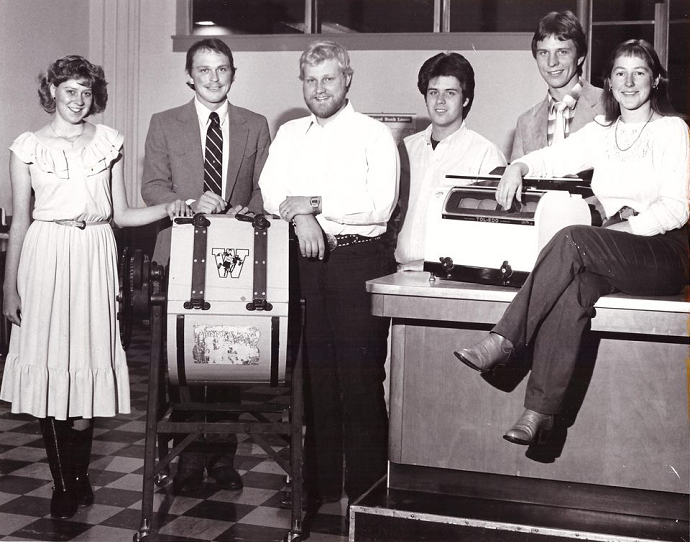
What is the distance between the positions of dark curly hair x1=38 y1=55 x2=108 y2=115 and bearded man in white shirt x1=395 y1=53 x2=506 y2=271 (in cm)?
131

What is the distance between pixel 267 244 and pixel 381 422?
866 mm

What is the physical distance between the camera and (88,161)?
336 centimetres

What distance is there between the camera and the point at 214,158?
11.9ft

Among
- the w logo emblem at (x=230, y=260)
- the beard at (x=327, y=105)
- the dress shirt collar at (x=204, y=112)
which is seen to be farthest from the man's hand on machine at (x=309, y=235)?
the dress shirt collar at (x=204, y=112)

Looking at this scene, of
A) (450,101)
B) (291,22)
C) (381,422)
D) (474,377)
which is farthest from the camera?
(291,22)

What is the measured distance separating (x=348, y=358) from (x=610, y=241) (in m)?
1.13

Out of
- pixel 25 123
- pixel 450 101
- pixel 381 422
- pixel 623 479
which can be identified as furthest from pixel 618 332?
pixel 25 123

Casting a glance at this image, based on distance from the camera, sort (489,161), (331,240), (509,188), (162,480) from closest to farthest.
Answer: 1. (509,188)
2. (331,240)
3. (489,161)
4. (162,480)

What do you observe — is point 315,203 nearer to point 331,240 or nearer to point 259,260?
point 331,240

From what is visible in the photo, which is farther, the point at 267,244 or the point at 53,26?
the point at 53,26

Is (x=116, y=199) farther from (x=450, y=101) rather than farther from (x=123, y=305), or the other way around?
(x=450, y=101)

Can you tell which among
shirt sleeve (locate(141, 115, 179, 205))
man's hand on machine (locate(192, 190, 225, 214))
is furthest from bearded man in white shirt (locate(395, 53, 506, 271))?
shirt sleeve (locate(141, 115, 179, 205))

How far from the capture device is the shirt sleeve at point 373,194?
3189 millimetres

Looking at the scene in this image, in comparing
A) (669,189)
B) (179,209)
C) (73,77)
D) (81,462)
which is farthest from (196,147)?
(669,189)
